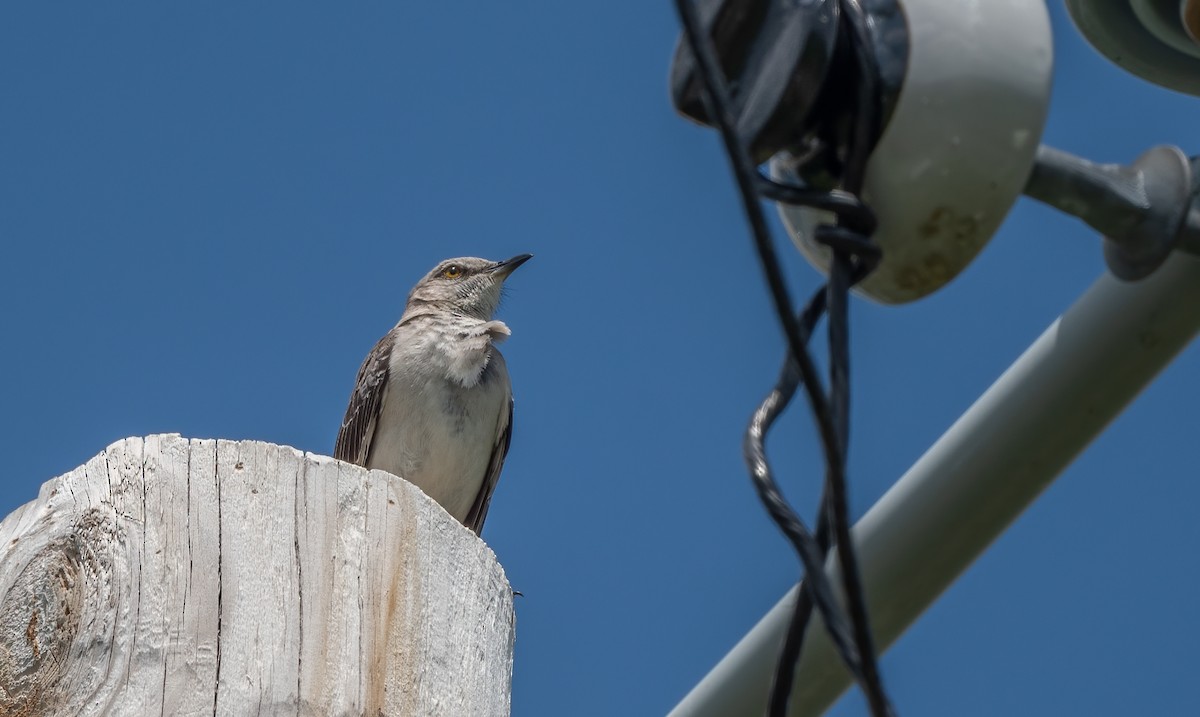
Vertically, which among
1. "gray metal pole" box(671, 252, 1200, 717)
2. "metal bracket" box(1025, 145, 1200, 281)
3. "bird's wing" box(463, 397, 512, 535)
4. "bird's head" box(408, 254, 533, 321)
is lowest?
"gray metal pole" box(671, 252, 1200, 717)

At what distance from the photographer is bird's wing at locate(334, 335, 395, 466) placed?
348 inches

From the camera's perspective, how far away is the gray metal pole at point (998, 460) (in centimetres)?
234

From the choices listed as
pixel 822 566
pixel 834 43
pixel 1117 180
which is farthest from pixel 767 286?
pixel 1117 180

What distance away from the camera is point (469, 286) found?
10.3m

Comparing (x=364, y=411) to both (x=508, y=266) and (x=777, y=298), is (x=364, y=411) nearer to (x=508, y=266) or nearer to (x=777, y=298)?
(x=508, y=266)

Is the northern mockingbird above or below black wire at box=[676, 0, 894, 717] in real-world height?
above

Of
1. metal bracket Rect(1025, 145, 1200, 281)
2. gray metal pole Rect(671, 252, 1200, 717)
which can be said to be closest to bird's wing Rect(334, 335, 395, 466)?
gray metal pole Rect(671, 252, 1200, 717)

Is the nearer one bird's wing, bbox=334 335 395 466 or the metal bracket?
the metal bracket

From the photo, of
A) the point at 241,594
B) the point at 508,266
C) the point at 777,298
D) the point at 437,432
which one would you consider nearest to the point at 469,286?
the point at 508,266

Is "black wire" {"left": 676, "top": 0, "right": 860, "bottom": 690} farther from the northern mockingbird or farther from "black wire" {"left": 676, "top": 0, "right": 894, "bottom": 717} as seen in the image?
the northern mockingbird

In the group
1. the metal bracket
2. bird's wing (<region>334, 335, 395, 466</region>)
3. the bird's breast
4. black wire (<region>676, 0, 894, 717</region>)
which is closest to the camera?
black wire (<region>676, 0, 894, 717</region>)

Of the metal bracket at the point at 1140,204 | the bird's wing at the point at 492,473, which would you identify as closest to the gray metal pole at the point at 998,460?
the metal bracket at the point at 1140,204

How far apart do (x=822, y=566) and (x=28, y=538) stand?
76.8 inches

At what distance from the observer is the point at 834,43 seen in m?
1.96
